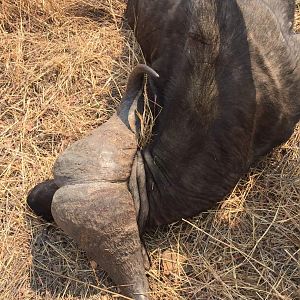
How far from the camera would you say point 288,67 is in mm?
3121

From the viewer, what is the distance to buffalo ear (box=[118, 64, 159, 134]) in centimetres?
317

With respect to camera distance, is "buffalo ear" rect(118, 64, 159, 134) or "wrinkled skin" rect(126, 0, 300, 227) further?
"buffalo ear" rect(118, 64, 159, 134)

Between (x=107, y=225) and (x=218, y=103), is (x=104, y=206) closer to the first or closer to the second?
(x=107, y=225)

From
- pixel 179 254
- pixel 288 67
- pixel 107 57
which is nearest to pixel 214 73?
pixel 288 67

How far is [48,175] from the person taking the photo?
11.9ft

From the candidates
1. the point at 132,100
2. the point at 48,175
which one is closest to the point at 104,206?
the point at 132,100

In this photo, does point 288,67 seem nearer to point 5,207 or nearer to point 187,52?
point 187,52

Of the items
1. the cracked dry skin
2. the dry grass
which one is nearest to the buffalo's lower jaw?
the cracked dry skin

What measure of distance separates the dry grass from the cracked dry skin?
196mm

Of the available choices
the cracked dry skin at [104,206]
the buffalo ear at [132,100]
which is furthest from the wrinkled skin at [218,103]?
the cracked dry skin at [104,206]

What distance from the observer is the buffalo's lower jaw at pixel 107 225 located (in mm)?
2865

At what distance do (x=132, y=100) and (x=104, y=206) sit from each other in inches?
26.5

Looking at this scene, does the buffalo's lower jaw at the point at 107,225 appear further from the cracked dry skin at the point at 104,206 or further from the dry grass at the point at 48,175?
the dry grass at the point at 48,175

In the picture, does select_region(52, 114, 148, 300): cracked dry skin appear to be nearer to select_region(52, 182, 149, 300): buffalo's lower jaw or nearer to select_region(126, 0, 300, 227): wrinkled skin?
select_region(52, 182, 149, 300): buffalo's lower jaw
